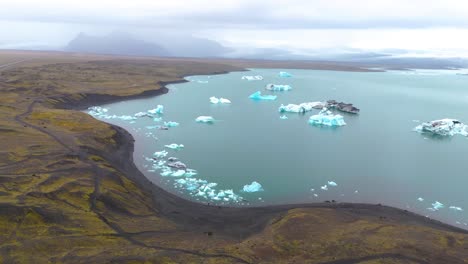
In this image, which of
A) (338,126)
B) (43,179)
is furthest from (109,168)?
(338,126)

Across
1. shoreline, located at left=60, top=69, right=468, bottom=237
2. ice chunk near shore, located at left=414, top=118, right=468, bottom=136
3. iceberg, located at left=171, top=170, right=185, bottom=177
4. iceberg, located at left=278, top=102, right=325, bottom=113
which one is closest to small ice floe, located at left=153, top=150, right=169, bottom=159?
iceberg, located at left=171, top=170, right=185, bottom=177

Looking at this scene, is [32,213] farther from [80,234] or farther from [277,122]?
[277,122]

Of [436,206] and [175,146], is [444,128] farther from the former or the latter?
[175,146]

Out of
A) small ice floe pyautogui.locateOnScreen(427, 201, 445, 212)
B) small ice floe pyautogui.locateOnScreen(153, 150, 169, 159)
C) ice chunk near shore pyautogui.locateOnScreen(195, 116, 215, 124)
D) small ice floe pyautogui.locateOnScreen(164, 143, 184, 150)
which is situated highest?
ice chunk near shore pyautogui.locateOnScreen(195, 116, 215, 124)

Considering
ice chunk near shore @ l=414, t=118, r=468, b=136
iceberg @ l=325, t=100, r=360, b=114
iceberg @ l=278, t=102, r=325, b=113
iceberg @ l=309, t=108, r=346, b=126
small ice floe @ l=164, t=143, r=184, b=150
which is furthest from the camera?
iceberg @ l=325, t=100, r=360, b=114

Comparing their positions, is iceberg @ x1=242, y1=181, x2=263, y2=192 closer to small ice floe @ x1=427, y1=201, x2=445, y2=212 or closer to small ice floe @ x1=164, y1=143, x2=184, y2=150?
small ice floe @ x1=164, y1=143, x2=184, y2=150

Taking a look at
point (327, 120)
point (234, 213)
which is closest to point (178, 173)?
point (234, 213)
